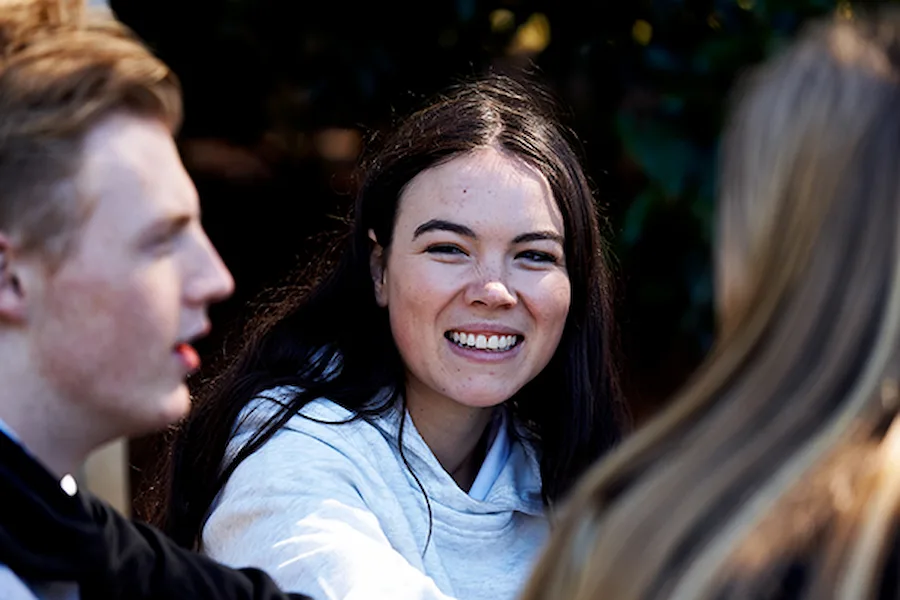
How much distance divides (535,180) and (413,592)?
65cm

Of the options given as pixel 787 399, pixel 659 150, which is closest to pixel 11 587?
pixel 787 399

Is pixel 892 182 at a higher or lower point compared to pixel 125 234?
higher

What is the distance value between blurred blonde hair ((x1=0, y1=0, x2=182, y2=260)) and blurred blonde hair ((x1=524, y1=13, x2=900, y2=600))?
51 cm

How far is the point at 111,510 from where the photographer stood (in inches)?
54.9

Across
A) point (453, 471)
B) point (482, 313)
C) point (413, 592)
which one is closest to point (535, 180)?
point (482, 313)

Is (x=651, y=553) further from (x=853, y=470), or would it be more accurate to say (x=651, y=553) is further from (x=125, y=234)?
(x=125, y=234)

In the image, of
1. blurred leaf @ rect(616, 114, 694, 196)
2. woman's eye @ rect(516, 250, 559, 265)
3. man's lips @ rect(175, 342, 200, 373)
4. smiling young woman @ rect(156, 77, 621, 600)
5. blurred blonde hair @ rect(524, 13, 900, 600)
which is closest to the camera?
blurred blonde hair @ rect(524, 13, 900, 600)

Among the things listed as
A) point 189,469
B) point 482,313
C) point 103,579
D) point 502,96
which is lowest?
point 189,469

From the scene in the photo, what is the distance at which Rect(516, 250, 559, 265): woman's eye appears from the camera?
7.10 feet

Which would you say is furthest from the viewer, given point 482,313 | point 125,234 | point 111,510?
point 482,313

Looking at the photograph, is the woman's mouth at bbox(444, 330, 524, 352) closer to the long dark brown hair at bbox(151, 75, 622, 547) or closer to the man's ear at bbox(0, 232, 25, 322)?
the long dark brown hair at bbox(151, 75, 622, 547)

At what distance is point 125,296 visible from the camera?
4.17 feet

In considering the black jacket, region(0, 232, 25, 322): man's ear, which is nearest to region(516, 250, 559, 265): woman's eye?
the black jacket

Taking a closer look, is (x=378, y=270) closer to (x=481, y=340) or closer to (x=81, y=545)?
(x=481, y=340)
